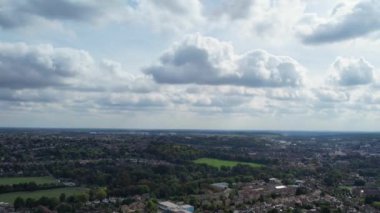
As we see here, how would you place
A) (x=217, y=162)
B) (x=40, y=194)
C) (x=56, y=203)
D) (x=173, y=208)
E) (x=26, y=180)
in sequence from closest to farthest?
1. (x=173, y=208)
2. (x=56, y=203)
3. (x=40, y=194)
4. (x=26, y=180)
5. (x=217, y=162)

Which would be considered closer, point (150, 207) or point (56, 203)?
point (150, 207)

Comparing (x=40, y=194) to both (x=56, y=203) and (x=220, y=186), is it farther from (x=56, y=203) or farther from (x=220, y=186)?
(x=220, y=186)

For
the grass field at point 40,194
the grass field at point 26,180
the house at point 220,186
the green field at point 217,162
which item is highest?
the green field at point 217,162

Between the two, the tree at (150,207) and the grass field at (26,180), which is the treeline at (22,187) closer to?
the grass field at (26,180)

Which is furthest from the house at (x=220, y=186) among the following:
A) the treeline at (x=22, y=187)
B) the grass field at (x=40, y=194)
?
the treeline at (x=22, y=187)

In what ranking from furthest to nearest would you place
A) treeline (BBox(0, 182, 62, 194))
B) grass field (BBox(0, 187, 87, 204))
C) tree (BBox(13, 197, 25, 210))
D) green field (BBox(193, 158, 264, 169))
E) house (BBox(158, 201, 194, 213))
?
green field (BBox(193, 158, 264, 169))
treeline (BBox(0, 182, 62, 194))
grass field (BBox(0, 187, 87, 204))
tree (BBox(13, 197, 25, 210))
house (BBox(158, 201, 194, 213))

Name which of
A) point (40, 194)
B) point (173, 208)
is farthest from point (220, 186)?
point (40, 194)

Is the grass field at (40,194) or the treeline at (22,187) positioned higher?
the treeline at (22,187)

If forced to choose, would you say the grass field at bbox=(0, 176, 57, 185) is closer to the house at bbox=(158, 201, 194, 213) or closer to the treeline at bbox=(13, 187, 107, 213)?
the treeline at bbox=(13, 187, 107, 213)

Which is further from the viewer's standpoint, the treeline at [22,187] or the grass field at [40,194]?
the treeline at [22,187]

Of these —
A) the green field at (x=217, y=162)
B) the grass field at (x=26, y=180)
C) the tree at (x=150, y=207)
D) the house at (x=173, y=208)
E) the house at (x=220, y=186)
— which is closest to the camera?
the house at (x=173, y=208)

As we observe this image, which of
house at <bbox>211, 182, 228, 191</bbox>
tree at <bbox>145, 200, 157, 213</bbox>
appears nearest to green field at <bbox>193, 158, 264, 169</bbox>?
house at <bbox>211, 182, 228, 191</bbox>
